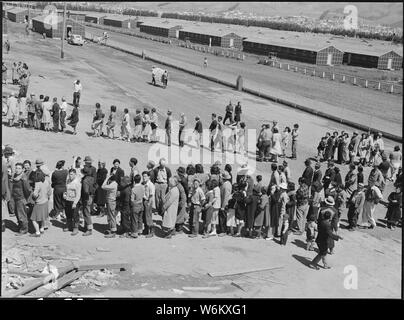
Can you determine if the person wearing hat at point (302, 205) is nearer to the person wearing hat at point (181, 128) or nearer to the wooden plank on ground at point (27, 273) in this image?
the wooden plank on ground at point (27, 273)

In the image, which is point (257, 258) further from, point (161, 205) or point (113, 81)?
point (113, 81)

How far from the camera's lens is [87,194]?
1096 centimetres

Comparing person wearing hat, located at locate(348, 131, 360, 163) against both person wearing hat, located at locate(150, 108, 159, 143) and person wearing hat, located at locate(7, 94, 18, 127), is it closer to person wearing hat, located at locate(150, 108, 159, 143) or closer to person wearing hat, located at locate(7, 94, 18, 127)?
person wearing hat, located at locate(150, 108, 159, 143)

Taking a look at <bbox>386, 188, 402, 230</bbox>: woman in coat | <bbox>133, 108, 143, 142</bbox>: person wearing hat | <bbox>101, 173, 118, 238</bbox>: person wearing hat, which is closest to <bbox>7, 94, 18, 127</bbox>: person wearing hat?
<bbox>133, 108, 143, 142</bbox>: person wearing hat

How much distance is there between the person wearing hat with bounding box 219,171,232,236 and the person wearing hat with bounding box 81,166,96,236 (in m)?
2.82

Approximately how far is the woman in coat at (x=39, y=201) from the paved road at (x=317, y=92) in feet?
69.9

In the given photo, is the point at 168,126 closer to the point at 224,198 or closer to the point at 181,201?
the point at 224,198

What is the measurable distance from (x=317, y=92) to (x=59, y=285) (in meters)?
34.6

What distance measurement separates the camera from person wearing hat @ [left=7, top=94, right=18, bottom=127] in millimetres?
18156

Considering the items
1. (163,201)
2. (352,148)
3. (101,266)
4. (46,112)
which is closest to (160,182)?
(163,201)

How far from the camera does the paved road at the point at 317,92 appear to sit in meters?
31.9

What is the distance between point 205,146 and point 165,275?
10.3 metres

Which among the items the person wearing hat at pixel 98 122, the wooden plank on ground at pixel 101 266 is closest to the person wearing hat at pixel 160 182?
the wooden plank on ground at pixel 101 266

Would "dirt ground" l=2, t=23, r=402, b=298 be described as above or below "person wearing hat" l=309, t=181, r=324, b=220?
below
